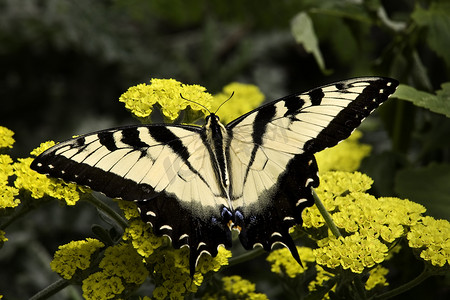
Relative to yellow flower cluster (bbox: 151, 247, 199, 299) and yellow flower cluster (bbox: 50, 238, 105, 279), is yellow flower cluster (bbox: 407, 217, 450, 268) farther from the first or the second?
yellow flower cluster (bbox: 50, 238, 105, 279)

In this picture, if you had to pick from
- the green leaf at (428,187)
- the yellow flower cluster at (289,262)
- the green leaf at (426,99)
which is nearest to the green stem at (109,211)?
the yellow flower cluster at (289,262)

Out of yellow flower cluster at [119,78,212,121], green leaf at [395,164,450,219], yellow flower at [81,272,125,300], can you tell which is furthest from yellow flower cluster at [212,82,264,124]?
yellow flower at [81,272,125,300]

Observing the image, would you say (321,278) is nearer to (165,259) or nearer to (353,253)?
Answer: (353,253)

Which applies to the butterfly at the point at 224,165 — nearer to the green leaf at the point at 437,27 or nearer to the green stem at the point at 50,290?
the green stem at the point at 50,290

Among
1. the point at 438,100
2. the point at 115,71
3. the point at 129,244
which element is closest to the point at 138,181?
the point at 129,244

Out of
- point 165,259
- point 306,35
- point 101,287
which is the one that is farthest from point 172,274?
point 306,35

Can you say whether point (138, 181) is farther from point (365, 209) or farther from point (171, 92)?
point (365, 209)

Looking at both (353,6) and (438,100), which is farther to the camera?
(353,6)
